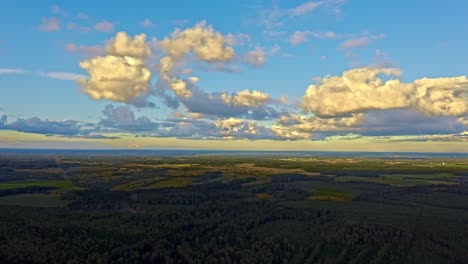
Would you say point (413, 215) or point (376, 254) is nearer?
point (376, 254)

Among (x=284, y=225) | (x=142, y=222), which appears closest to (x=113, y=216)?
(x=142, y=222)

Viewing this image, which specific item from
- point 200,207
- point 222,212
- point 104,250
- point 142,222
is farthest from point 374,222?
point 104,250

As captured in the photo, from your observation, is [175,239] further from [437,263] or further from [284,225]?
[437,263]

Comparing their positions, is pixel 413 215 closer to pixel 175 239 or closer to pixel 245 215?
pixel 245 215

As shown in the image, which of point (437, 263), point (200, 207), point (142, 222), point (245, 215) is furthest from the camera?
point (200, 207)

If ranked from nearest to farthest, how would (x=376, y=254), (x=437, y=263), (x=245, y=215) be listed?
1. (x=437, y=263)
2. (x=376, y=254)
3. (x=245, y=215)

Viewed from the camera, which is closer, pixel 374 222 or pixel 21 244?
pixel 21 244

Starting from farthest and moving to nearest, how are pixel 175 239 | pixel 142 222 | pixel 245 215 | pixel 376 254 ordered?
pixel 245 215, pixel 142 222, pixel 175 239, pixel 376 254

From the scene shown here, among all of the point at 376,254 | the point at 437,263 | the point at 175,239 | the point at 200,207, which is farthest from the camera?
the point at 200,207
